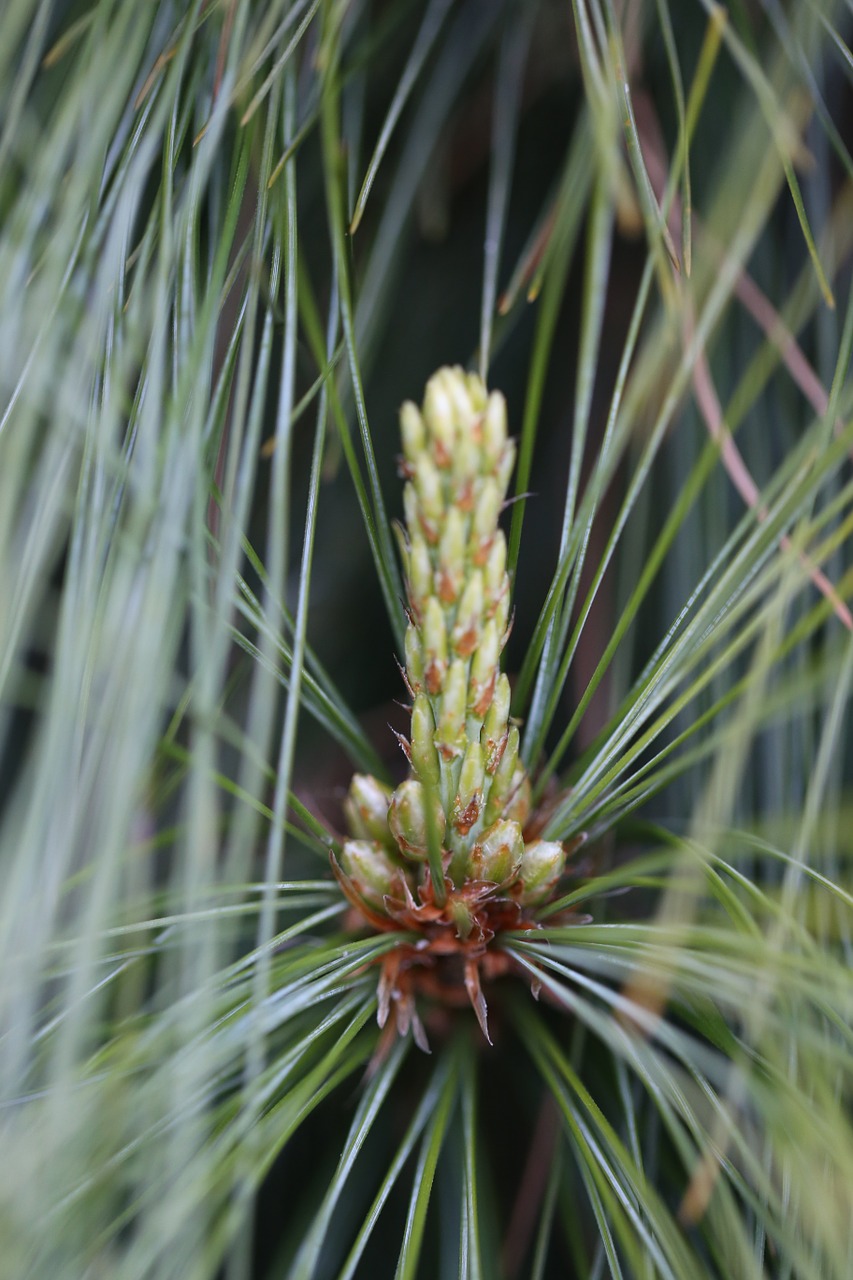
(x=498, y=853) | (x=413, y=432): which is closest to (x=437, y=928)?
(x=498, y=853)

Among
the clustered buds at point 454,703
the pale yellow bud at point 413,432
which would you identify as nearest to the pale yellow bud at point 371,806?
the clustered buds at point 454,703

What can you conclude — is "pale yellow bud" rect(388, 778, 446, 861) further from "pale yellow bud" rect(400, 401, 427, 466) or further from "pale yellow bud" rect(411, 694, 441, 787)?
"pale yellow bud" rect(400, 401, 427, 466)

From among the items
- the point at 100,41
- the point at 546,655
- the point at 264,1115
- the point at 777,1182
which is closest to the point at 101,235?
the point at 100,41

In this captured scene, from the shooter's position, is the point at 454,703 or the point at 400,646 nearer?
the point at 454,703

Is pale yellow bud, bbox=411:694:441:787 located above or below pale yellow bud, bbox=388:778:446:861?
above

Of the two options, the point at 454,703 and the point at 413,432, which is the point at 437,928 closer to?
the point at 454,703

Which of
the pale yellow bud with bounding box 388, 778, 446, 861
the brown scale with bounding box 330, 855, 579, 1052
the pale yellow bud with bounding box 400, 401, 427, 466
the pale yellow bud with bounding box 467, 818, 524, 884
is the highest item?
the pale yellow bud with bounding box 400, 401, 427, 466

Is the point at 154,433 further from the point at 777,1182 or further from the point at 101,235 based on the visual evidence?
the point at 777,1182

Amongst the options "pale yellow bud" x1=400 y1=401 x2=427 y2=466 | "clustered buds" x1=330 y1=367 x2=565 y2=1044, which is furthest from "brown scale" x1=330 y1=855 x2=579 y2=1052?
"pale yellow bud" x1=400 y1=401 x2=427 y2=466

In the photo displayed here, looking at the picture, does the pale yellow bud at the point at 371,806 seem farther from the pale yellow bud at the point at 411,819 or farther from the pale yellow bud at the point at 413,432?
the pale yellow bud at the point at 413,432
